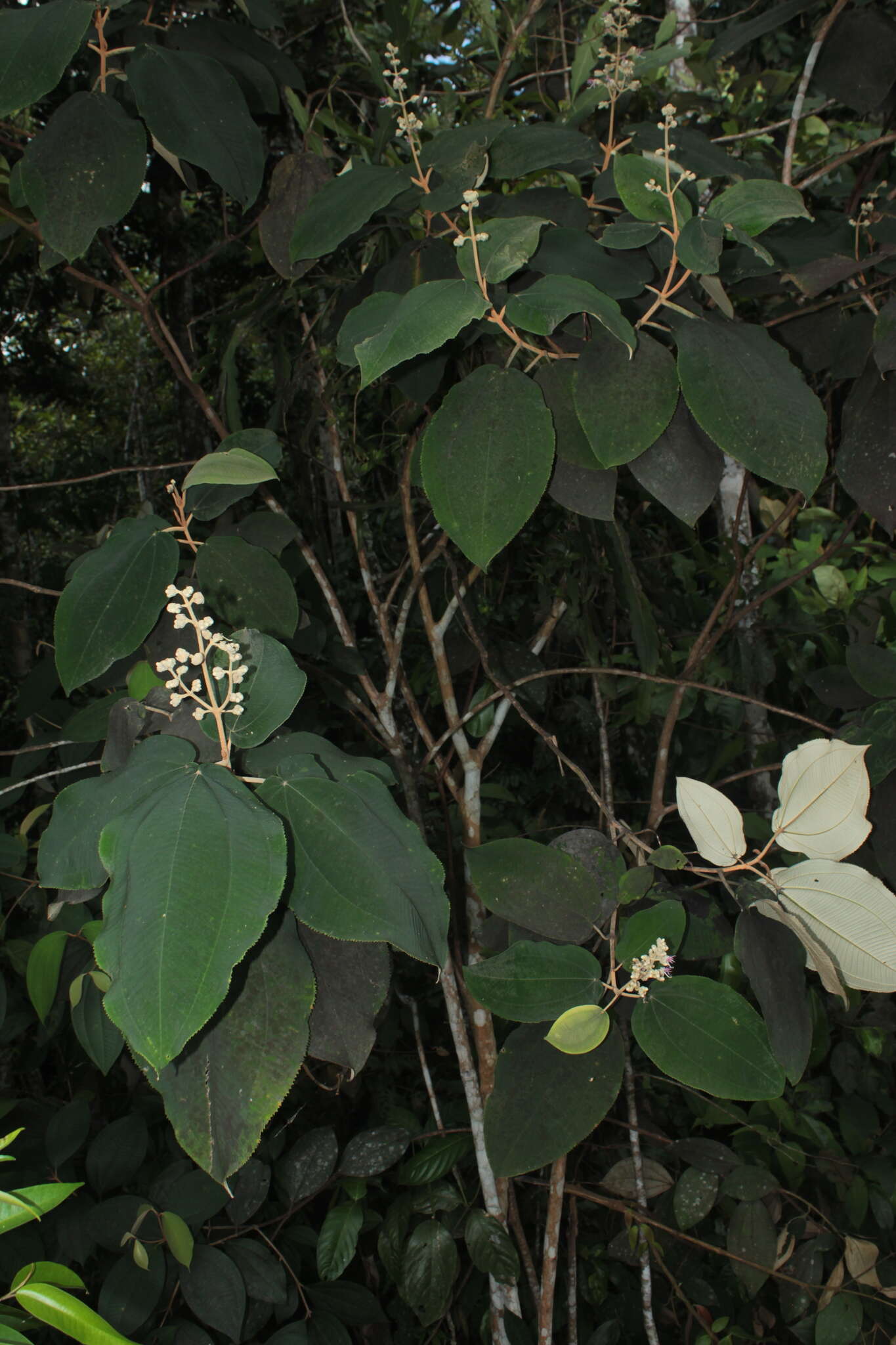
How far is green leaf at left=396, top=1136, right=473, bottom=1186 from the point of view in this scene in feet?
3.62

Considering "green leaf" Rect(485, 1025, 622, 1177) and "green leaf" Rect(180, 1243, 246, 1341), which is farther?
"green leaf" Rect(180, 1243, 246, 1341)

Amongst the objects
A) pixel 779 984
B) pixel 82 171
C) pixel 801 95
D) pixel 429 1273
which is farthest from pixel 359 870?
pixel 801 95

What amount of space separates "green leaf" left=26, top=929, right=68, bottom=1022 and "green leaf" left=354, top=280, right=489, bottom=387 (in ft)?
1.98

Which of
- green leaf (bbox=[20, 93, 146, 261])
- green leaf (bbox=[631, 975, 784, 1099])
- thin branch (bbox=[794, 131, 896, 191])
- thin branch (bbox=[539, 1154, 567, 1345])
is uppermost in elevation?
green leaf (bbox=[20, 93, 146, 261])

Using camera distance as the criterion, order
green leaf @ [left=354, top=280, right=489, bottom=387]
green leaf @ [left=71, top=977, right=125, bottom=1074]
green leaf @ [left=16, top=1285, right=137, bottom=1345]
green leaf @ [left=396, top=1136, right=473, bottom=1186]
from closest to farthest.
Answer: green leaf @ [left=16, top=1285, right=137, bottom=1345]
green leaf @ [left=354, top=280, right=489, bottom=387]
green leaf @ [left=71, top=977, right=125, bottom=1074]
green leaf @ [left=396, top=1136, right=473, bottom=1186]

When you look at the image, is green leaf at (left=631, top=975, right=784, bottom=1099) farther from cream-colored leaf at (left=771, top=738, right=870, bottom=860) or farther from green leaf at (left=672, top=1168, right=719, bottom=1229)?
green leaf at (left=672, top=1168, right=719, bottom=1229)

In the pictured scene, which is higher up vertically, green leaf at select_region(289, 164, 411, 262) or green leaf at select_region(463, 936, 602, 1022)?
green leaf at select_region(289, 164, 411, 262)

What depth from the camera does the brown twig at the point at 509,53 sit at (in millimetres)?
906

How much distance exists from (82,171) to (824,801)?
712mm

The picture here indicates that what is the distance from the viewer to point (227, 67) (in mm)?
962

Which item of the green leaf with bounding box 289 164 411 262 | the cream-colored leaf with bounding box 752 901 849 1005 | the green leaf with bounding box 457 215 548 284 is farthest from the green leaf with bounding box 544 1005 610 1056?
the green leaf with bounding box 289 164 411 262

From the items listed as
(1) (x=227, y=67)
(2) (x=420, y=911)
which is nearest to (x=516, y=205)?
(1) (x=227, y=67)

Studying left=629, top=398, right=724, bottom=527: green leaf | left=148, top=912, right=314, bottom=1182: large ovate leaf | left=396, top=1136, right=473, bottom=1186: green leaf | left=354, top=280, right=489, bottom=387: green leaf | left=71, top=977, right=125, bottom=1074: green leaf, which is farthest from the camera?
left=396, top=1136, right=473, bottom=1186: green leaf

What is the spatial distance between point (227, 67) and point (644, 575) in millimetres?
927
